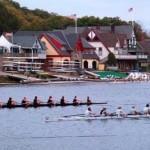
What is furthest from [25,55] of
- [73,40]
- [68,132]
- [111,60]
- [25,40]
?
[68,132]

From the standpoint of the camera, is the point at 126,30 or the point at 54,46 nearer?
the point at 54,46

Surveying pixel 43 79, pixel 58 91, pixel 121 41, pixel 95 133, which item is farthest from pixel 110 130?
pixel 121 41

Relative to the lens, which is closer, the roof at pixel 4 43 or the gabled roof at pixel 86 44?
the roof at pixel 4 43

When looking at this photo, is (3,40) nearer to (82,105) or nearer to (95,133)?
(82,105)

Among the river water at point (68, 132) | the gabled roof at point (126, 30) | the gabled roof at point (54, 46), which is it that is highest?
the gabled roof at point (126, 30)

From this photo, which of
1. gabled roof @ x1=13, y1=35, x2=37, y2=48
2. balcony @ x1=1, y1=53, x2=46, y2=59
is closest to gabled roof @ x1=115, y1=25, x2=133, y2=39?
balcony @ x1=1, y1=53, x2=46, y2=59

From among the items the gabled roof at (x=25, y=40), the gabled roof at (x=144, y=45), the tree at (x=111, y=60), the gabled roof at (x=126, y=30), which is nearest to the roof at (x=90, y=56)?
the tree at (x=111, y=60)

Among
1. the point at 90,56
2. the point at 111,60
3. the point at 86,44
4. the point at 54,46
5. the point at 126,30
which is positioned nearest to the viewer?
the point at 54,46

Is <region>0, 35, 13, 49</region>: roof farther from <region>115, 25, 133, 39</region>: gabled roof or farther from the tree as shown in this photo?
<region>115, 25, 133, 39</region>: gabled roof

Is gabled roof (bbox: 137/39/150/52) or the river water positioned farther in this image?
gabled roof (bbox: 137/39/150/52)

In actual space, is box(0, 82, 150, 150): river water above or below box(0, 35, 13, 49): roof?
below

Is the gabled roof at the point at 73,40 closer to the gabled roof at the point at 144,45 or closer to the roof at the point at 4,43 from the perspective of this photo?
the roof at the point at 4,43

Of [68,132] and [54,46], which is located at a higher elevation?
[54,46]

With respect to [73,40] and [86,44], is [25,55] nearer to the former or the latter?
[73,40]
